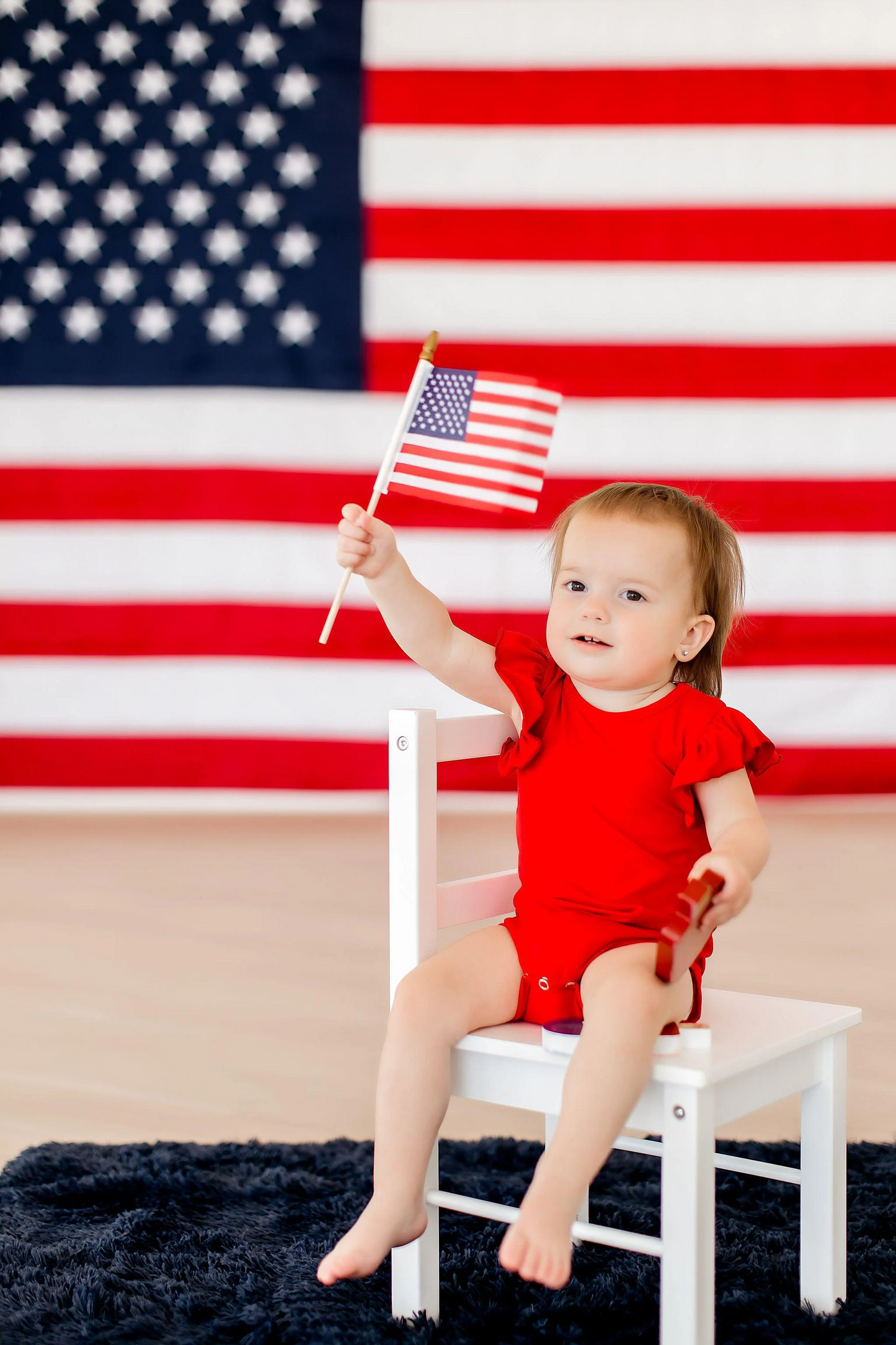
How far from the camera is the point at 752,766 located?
3.95ft

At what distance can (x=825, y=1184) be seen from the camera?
118 centimetres

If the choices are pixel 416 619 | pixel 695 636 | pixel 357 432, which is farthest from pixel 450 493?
pixel 357 432

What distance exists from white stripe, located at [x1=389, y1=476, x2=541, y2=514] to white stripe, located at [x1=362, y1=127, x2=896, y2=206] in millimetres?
2341

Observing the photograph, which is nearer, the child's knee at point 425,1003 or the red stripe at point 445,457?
the child's knee at point 425,1003

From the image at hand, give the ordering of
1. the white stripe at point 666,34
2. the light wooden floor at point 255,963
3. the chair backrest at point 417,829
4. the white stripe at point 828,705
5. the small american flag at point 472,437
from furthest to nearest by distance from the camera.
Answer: the white stripe at point 828,705
the white stripe at point 666,34
the light wooden floor at point 255,963
the small american flag at point 472,437
the chair backrest at point 417,829

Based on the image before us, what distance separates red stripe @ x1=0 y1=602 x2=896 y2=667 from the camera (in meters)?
3.58

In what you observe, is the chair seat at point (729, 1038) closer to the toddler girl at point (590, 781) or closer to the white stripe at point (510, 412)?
the toddler girl at point (590, 781)

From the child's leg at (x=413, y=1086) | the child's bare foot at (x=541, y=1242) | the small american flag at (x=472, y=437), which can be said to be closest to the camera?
the child's bare foot at (x=541, y=1242)

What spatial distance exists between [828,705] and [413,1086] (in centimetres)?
269

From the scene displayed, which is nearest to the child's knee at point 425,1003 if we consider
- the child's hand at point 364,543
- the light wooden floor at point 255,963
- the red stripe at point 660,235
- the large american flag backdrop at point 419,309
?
the child's hand at point 364,543

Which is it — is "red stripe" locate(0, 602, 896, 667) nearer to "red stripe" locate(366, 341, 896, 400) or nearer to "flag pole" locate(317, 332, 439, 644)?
"red stripe" locate(366, 341, 896, 400)

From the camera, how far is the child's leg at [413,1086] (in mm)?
1069

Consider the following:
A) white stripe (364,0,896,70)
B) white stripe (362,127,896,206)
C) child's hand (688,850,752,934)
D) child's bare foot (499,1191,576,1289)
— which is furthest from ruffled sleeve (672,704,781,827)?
white stripe (364,0,896,70)

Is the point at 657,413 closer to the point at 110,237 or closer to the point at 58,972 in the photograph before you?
the point at 110,237
